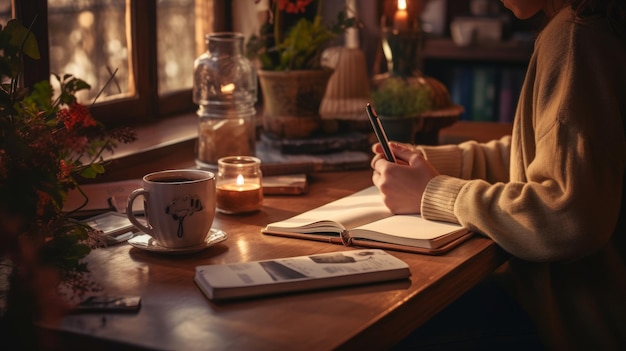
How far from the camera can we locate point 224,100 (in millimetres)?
1875

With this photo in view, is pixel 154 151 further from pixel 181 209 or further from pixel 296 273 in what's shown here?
pixel 296 273

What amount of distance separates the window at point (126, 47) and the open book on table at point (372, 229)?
615 mm

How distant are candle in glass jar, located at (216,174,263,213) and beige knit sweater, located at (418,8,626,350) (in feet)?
0.94

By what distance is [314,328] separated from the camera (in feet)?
3.25

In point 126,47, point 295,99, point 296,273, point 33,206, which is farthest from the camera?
point 126,47

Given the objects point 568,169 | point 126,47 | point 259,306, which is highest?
point 126,47

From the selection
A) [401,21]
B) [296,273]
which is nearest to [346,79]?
[401,21]

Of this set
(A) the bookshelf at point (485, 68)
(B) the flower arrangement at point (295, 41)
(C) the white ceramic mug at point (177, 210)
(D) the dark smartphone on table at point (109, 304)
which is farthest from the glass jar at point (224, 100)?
(A) the bookshelf at point (485, 68)

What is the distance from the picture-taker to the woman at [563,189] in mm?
1309

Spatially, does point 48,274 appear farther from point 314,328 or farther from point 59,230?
point 314,328

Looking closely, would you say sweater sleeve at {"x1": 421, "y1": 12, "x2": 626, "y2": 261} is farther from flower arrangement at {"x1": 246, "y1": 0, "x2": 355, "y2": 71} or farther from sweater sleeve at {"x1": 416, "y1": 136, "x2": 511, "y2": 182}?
flower arrangement at {"x1": 246, "y1": 0, "x2": 355, "y2": 71}

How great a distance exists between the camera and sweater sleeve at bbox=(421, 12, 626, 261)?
4.27ft

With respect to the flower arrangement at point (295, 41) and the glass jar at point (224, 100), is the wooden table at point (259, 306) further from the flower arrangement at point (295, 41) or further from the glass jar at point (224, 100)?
the flower arrangement at point (295, 41)

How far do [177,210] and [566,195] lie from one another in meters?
0.55
